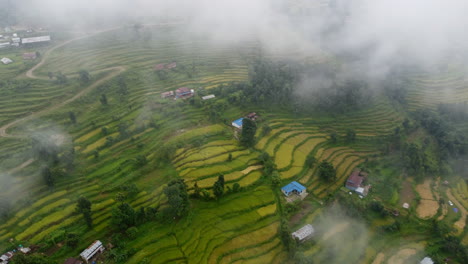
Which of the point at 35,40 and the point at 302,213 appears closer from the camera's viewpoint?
the point at 302,213

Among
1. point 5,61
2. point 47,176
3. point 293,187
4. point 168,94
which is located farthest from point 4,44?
point 293,187

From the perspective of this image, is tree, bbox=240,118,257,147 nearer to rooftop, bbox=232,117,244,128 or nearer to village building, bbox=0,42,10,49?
rooftop, bbox=232,117,244,128

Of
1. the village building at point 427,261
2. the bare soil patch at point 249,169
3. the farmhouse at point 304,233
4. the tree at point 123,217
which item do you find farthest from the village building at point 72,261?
the village building at point 427,261

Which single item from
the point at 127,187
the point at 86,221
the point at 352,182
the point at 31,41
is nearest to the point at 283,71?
the point at 352,182

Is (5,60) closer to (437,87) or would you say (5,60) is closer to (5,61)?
(5,61)

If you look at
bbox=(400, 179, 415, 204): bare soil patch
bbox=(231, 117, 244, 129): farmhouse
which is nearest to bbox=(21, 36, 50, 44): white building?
bbox=(231, 117, 244, 129): farmhouse
